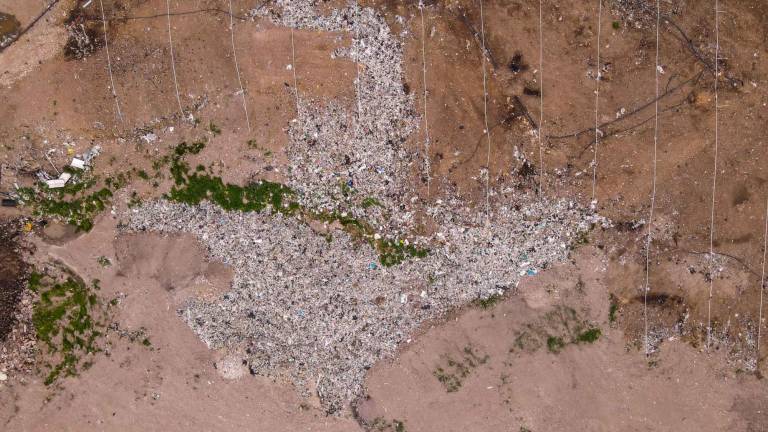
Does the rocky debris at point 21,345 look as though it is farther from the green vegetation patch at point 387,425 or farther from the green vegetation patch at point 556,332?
the green vegetation patch at point 556,332

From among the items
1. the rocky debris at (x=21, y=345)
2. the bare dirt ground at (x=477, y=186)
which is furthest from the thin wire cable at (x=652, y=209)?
the rocky debris at (x=21, y=345)

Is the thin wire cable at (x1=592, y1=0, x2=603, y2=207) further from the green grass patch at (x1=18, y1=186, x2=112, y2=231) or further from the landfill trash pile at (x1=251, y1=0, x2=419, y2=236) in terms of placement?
the green grass patch at (x1=18, y1=186, x2=112, y2=231)

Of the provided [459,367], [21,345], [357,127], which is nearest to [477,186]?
[357,127]

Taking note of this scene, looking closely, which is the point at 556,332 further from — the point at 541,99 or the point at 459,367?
the point at 541,99

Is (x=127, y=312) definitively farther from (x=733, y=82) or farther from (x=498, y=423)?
(x=733, y=82)

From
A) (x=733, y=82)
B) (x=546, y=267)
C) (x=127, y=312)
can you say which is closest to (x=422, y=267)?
(x=546, y=267)

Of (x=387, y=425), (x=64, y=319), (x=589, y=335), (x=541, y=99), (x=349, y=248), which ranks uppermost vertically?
(x=541, y=99)

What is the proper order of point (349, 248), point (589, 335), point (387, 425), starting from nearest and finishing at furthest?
1. point (349, 248)
2. point (589, 335)
3. point (387, 425)
